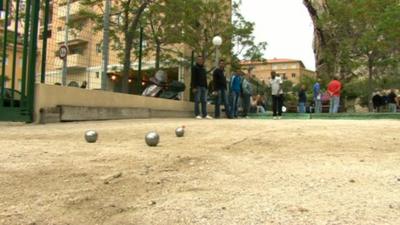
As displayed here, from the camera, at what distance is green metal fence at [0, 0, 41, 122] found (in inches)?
424

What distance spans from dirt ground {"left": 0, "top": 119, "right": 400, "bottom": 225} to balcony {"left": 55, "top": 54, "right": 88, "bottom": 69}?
4757mm

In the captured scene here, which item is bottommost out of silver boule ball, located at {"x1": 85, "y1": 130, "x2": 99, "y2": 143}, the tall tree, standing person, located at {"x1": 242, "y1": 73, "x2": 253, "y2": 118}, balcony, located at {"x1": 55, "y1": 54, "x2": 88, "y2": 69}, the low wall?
silver boule ball, located at {"x1": 85, "y1": 130, "x2": 99, "y2": 143}

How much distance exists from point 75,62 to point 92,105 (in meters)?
1.10

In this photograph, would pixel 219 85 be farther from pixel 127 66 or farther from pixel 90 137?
pixel 90 137

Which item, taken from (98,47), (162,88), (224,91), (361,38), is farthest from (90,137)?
(361,38)

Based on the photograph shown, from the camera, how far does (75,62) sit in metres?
12.8

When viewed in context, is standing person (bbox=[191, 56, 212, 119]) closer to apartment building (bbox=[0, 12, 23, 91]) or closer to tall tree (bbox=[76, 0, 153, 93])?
tall tree (bbox=[76, 0, 153, 93])

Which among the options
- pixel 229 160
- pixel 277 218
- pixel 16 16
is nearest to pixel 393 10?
pixel 16 16

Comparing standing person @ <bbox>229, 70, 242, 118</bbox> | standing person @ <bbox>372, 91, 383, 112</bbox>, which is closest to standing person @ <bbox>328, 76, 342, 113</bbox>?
standing person @ <bbox>229, 70, 242, 118</bbox>

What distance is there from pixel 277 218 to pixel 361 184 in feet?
4.36

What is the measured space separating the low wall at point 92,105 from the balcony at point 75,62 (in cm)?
68

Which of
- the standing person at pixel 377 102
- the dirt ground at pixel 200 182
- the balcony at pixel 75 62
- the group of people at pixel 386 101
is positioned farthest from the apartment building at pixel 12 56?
the standing person at pixel 377 102

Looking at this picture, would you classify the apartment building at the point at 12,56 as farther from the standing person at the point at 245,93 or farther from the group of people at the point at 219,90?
the standing person at the point at 245,93

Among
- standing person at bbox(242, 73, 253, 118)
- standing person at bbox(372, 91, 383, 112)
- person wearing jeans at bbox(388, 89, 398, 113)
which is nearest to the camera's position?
standing person at bbox(242, 73, 253, 118)
